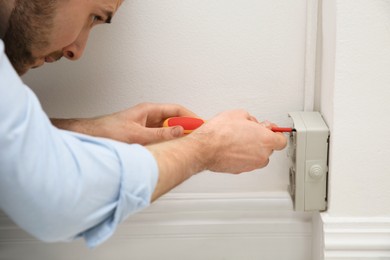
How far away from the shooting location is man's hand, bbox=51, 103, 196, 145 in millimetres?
1076

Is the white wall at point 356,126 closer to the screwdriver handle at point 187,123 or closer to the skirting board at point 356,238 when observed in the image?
the skirting board at point 356,238

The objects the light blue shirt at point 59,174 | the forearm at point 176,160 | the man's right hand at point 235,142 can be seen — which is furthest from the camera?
the man's right hand at point 235,142

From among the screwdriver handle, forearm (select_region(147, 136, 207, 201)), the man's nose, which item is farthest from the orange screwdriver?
the man's nose

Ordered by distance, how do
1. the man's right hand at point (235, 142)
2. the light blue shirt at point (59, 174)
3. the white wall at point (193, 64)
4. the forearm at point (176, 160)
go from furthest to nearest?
the white wall at point (193, 64), the man's right hand at point (235, 142), the forearm at point (176, 160), the light blue shirt at point (59, 174)

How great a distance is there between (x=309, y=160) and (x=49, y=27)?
24.7 inches

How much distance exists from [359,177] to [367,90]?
7.7 inches

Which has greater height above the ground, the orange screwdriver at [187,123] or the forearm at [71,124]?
the orange screwdriver at [187,123]

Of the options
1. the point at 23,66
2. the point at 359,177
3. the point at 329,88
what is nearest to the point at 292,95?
the point at 329,88

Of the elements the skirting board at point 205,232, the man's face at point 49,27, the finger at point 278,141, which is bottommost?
the skirting board at point 205,232

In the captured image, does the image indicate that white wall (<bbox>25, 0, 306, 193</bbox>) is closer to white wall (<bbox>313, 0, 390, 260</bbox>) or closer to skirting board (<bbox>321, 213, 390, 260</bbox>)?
white wall (<bbox>313, 0, 390, 260</bbox>)

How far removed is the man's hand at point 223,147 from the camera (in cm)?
80

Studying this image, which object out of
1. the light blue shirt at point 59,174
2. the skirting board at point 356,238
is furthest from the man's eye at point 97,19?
the skirting board at point 356,238

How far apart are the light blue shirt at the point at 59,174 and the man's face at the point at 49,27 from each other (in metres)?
0.30

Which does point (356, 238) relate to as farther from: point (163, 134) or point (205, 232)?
point (163, 134)
